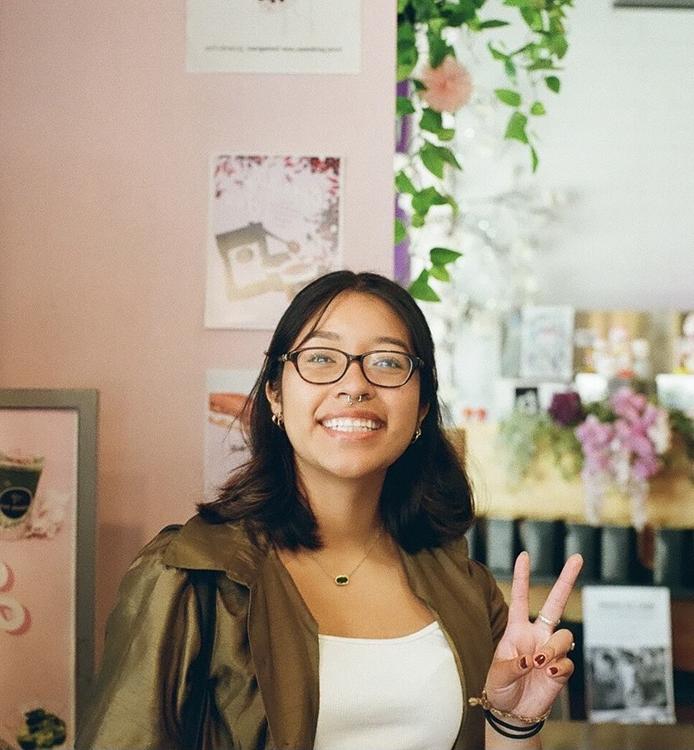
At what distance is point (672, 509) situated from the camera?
Result: 11.0 ft

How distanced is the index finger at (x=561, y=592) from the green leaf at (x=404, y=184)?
3.66 feet

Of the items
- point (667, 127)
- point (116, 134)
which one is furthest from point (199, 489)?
point (667, 127)

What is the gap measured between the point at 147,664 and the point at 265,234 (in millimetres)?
851

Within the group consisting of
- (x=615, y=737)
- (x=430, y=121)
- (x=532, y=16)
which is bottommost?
(x=615, y=737)

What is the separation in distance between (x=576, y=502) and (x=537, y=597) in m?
0.40

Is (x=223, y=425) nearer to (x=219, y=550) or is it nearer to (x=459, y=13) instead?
(x=219, y=550)

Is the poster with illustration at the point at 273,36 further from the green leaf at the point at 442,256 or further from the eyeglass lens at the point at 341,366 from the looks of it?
the eyeglass lens at the point at 341,366

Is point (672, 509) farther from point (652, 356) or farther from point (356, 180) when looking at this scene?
point (356, 180)

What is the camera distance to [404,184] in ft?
7.06

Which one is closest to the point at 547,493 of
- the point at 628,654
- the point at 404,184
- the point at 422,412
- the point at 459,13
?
the point at 628,654

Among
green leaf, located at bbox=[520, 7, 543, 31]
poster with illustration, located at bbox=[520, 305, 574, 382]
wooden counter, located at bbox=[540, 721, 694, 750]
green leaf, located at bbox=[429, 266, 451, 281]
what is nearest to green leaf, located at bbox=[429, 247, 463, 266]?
green leaf, located at bbox=[429, 266, 451, 281]

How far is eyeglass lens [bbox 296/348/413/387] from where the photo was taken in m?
1.35

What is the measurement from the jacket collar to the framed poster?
0.27 m

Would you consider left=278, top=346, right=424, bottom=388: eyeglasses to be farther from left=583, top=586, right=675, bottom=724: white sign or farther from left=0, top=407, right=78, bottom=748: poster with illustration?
left=583, top=586, right=675, bottom=724: white sign
